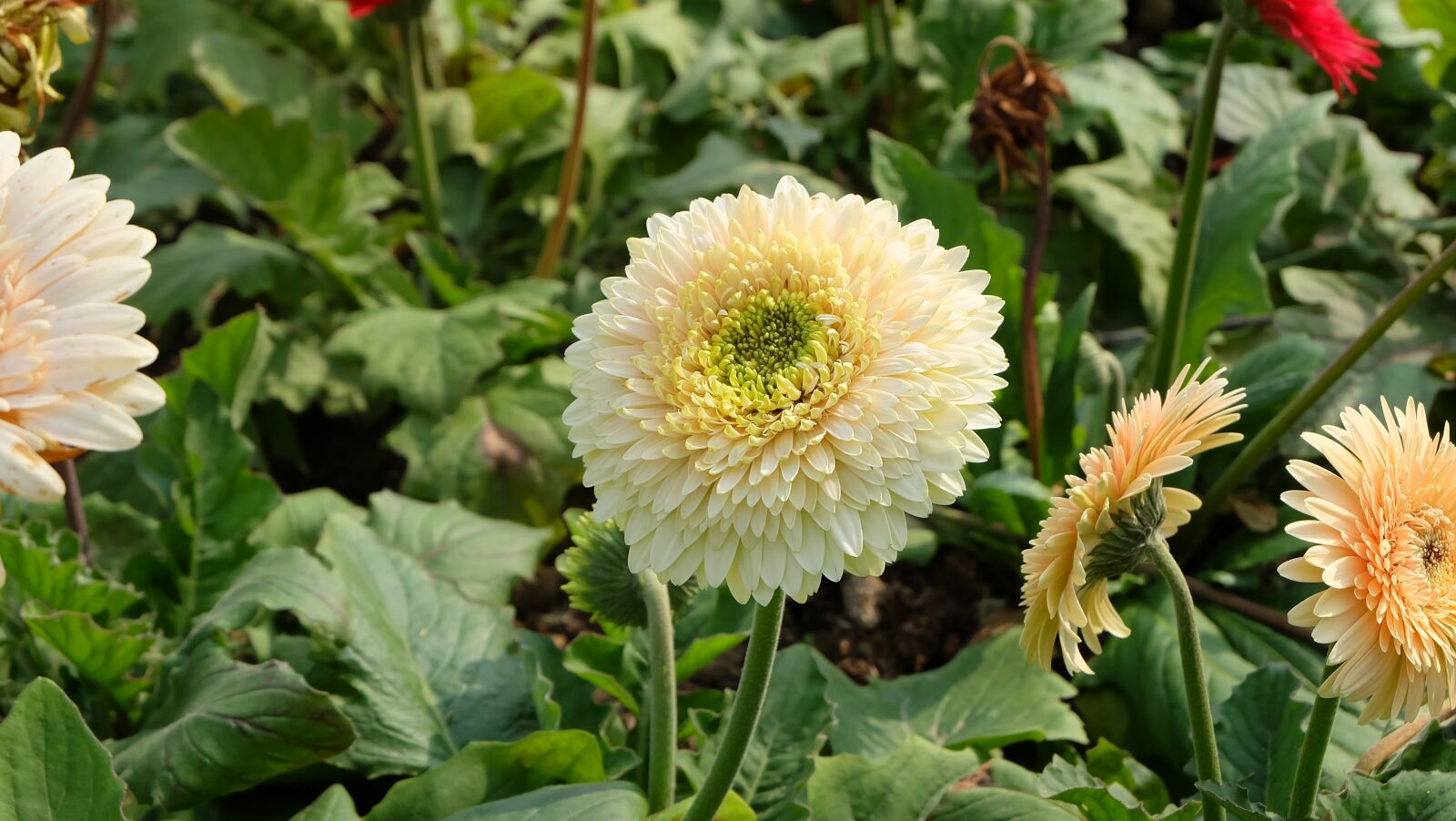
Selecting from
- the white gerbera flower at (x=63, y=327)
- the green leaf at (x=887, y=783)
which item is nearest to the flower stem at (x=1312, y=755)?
the green leaf at (x=887, y=783)

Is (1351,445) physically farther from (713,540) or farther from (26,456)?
(26,456)

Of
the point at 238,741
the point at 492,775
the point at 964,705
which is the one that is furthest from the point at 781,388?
the point at 964,705

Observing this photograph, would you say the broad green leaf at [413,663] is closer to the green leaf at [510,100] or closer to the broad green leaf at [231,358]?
the broad green leaf at [231,358]

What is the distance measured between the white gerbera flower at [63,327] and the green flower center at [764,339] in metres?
0.49

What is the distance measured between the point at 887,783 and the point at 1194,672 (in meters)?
0.45

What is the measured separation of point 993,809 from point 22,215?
1.17 m

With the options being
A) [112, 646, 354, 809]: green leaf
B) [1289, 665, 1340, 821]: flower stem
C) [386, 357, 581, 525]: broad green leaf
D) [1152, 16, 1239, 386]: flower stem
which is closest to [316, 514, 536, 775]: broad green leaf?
[112, 646, 354, 809]: green leaf

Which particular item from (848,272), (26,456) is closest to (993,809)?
(848,272)

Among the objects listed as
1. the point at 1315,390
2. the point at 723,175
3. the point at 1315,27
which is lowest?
the point at 723,175

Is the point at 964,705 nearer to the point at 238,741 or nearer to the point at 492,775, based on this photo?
the point at 492,775

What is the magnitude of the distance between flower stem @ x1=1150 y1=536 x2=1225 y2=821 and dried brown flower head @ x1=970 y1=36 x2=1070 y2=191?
3.35 ft

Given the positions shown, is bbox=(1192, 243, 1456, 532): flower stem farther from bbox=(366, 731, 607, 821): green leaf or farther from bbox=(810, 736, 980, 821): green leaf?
bbox=(366, 731, 607, 821): green leaf

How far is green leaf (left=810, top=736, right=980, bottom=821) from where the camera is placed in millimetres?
1555

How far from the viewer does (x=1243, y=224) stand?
2.32 meters
